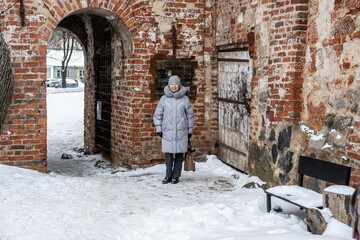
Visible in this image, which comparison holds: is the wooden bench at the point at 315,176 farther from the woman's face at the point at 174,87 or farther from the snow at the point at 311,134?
the woman's face at the point at 174,87

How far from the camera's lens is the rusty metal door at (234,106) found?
24.5 ft

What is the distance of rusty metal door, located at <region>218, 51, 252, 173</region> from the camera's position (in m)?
7.47

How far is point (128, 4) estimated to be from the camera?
310 inches

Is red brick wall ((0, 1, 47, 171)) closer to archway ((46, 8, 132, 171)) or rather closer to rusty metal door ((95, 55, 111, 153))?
archway ((46, 8, 132, 171))

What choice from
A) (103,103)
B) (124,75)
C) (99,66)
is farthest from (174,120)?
(99,66)

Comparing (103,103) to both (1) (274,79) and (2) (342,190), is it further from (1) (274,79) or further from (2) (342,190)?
(2) (342,190)

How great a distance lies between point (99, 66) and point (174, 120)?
3.95m

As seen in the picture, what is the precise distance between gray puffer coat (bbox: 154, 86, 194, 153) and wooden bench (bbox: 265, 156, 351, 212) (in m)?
2.03

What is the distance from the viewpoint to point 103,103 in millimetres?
9977

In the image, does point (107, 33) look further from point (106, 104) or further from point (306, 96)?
point (306, 96)

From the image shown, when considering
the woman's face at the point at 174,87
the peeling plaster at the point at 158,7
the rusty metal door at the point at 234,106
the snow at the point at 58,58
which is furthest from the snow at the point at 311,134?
the snow at the point at 58,58

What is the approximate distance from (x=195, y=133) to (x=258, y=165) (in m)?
2.08

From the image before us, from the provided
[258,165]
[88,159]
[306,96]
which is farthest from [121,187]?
[88,159]

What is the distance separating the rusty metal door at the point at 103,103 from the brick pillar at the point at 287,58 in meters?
4.26
